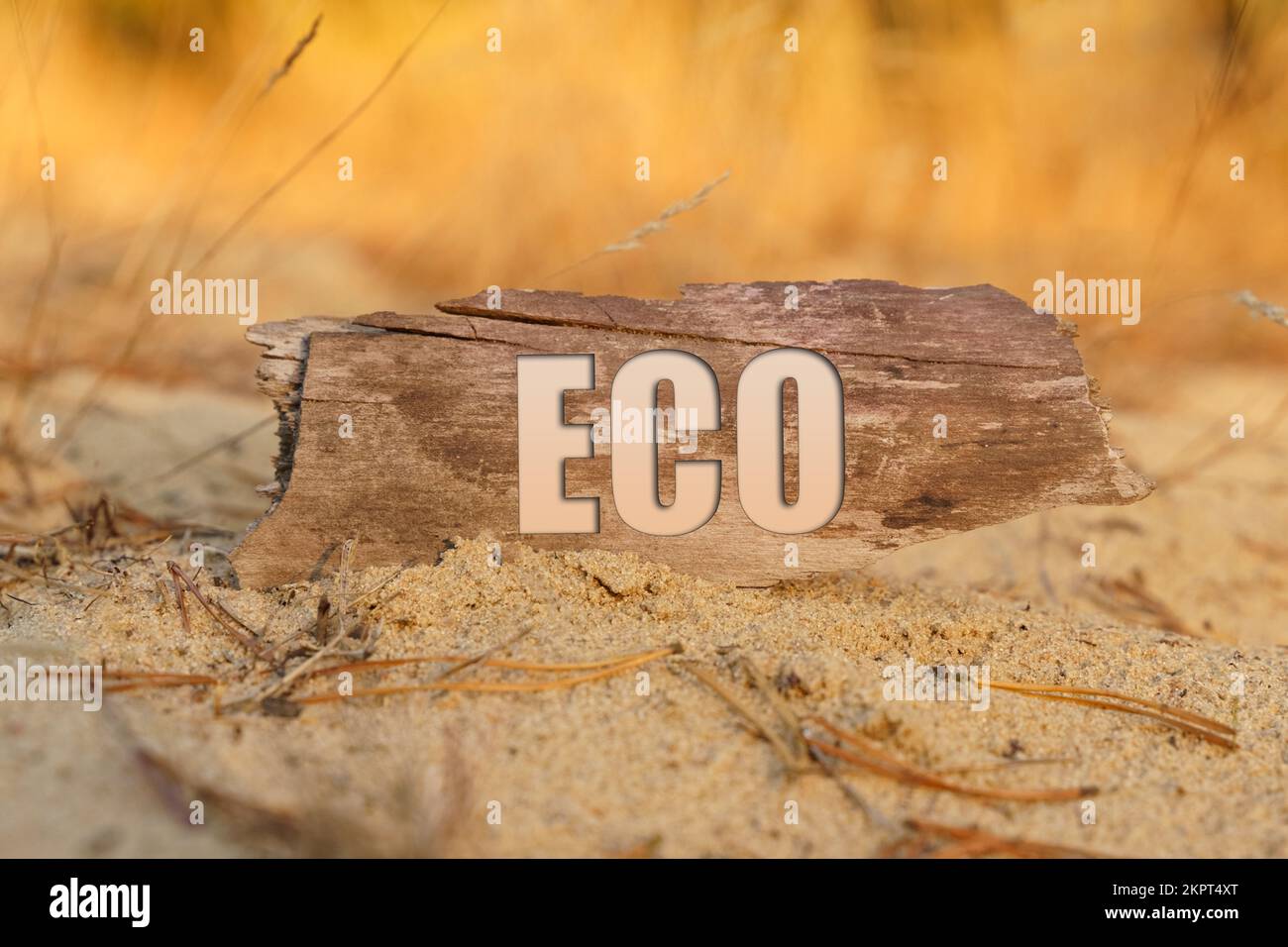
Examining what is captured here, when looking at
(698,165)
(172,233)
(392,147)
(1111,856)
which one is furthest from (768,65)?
(1111,856)

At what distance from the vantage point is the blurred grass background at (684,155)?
12.6 ft

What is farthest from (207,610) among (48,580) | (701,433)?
(701,433)

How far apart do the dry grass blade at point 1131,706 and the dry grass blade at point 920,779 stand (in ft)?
0.99

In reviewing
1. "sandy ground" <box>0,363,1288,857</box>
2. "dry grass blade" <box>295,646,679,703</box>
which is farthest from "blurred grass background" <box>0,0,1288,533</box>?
"dry grass blade" <box>295,646,679,703</box>

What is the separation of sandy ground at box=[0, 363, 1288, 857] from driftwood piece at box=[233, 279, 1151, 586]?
0.10m

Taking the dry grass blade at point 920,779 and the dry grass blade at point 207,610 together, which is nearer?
the dry grass blade at point 920,779

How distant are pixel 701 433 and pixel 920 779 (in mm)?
840

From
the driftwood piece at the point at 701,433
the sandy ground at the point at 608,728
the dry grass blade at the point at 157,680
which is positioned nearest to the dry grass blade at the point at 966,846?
the sandy ground at the point at 608,728

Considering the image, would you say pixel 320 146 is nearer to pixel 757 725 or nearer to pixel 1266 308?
pixel 757 725

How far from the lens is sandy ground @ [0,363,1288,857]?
1056 millimetres

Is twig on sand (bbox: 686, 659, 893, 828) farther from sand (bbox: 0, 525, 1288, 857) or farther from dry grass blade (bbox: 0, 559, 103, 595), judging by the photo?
dry grass blade (bbox: 0, 559, 103, 595)

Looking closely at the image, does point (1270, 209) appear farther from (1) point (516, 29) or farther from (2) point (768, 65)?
(1) point (516, 29)

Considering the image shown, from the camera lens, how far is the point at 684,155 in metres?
3.90

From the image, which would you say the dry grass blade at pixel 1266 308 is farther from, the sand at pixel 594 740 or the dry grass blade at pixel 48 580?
the dry grass blade at pixel 48 580
